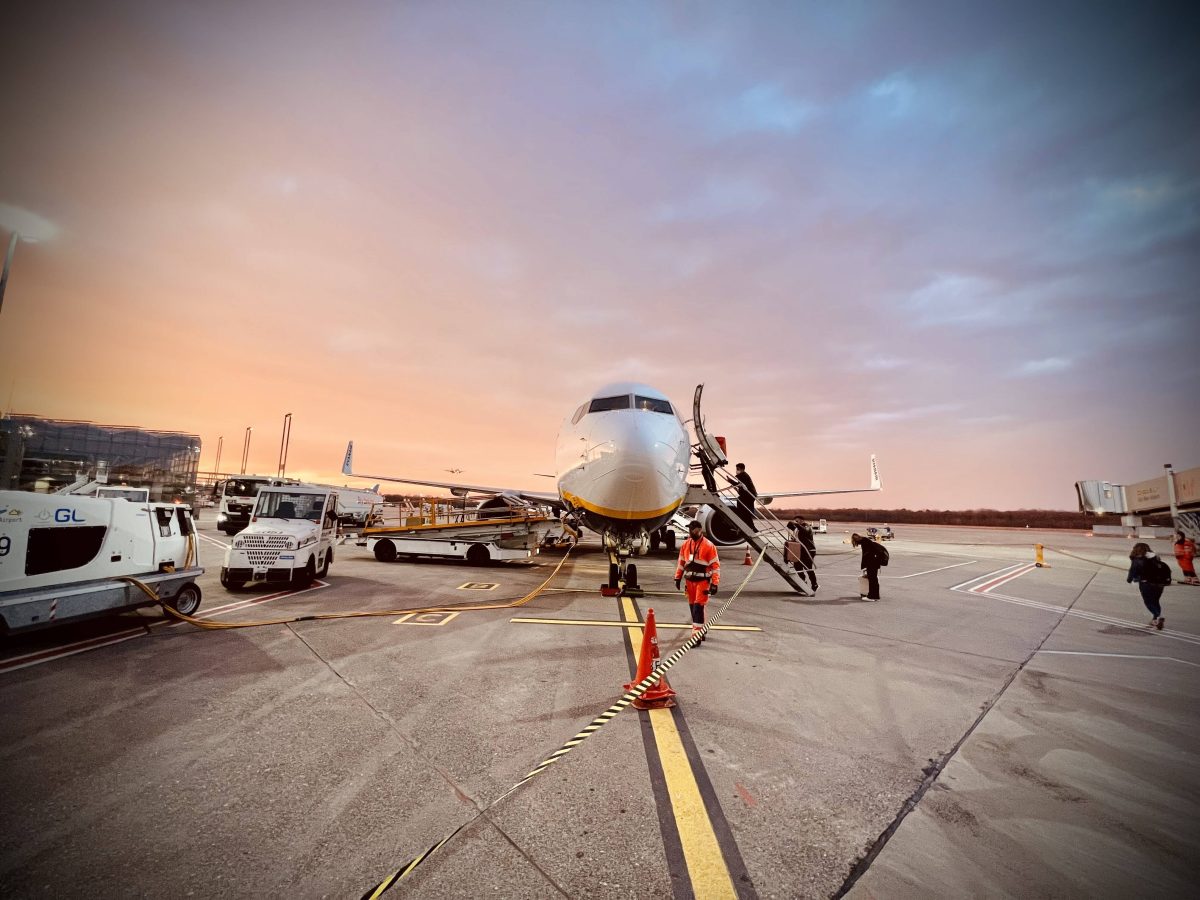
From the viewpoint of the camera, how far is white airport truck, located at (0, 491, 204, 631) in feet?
19.0

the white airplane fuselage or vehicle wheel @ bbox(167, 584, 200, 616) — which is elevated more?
the white airplane fuselage

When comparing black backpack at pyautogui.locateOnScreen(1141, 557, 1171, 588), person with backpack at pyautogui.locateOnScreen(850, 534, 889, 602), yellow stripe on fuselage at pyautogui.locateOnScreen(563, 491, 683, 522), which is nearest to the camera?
black backpack at pyautogui.locateOnScreen(1141, 557, 1171, 588)

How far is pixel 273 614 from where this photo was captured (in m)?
8.52

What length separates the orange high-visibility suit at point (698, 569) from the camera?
724cm

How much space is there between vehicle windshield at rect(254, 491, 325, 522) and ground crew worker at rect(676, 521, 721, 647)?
9694mm

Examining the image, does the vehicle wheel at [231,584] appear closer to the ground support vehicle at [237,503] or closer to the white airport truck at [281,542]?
the white airport truck at [281,542]

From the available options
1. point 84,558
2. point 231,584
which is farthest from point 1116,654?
point 231,584

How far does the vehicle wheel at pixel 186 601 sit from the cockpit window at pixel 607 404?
8239 mm

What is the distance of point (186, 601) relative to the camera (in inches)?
318

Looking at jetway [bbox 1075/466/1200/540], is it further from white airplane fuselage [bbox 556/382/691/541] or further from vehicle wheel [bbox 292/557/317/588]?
vehicle wheel [bbox 292/557/317/588]

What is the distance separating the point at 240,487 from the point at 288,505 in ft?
77.5

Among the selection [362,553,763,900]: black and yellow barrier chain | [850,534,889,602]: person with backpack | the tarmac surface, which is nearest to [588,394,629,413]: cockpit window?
the tarmac surface

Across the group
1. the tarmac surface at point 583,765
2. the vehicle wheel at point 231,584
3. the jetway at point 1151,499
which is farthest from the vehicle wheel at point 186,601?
the jetway at point 1151,499

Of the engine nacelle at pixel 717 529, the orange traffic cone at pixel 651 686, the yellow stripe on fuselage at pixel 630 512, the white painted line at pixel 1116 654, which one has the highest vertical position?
the yellow stripe on fuselage at pixel 630 512
